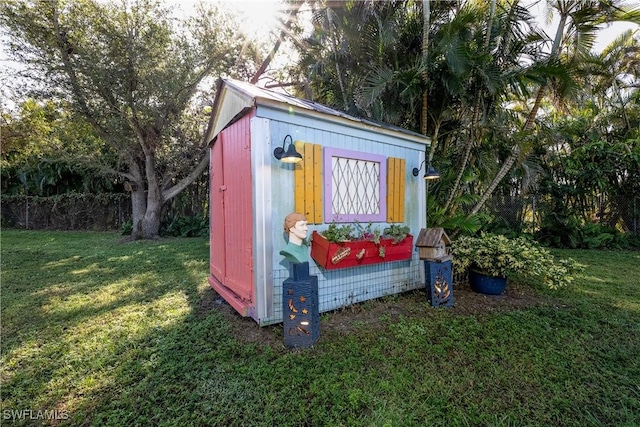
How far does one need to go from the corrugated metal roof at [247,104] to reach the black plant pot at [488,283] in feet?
6.61

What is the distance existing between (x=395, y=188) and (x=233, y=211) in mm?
2087

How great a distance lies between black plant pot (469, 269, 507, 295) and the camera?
3967mm

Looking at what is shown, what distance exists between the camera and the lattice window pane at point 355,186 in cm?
341

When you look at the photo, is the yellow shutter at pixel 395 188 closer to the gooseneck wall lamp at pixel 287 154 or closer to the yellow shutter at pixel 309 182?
the yellow shutter at pixel 309 182

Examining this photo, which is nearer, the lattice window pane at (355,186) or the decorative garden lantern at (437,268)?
the lattice window pane at (355,186)

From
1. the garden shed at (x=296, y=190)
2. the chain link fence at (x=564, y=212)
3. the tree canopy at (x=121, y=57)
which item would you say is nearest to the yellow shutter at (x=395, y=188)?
the garden shed at (x=296, y=190)

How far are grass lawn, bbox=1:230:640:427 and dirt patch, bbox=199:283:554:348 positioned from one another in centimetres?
2

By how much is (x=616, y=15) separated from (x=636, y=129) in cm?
641

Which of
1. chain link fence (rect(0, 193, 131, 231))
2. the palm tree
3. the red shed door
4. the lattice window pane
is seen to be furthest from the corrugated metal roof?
chain link fence (rect(0, 193, 131, 231))

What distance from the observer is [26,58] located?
729cm

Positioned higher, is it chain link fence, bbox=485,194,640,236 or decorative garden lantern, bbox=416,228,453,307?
chain link fence, bbox=485,194,640,236

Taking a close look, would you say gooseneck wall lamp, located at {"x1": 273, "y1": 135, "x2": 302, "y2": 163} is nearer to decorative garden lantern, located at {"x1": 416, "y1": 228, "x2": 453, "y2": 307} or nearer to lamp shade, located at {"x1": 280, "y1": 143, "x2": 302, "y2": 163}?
lamp shade, located at {"x1": 280, "y1": 143, "x2": 302, "y2": 163}

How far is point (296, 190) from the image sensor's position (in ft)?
10.1

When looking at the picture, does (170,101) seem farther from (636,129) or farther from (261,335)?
(636,129)
